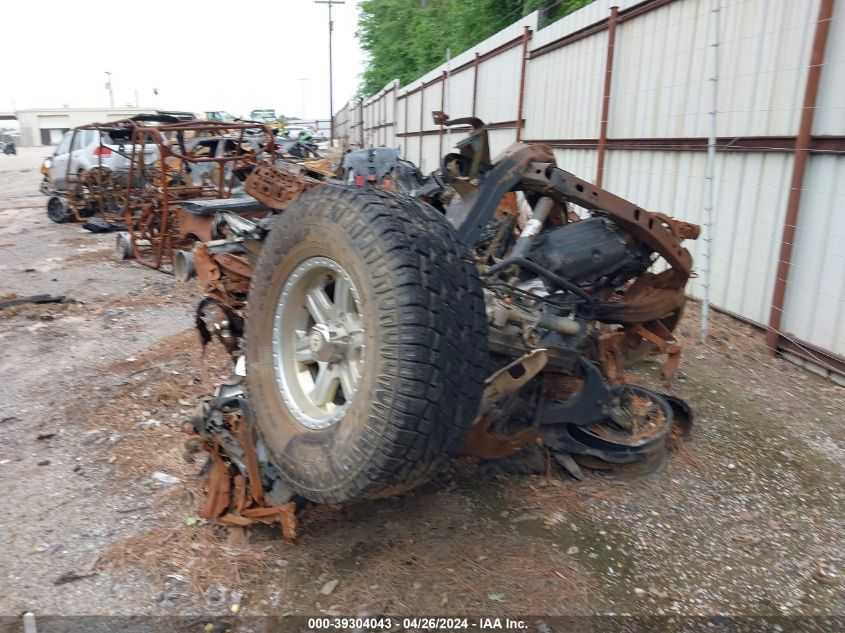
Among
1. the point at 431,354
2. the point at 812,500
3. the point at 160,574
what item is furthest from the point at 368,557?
the point at 812,500

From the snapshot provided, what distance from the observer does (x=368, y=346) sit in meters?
2.27

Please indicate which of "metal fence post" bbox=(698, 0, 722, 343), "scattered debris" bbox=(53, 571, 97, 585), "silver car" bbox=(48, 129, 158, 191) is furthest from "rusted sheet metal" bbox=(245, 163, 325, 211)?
"silver car" bbox=(48, 129, 158, 191)

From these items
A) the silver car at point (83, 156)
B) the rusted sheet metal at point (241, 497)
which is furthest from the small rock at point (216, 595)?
the silver car at point (83, 156)

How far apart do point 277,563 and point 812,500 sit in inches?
102

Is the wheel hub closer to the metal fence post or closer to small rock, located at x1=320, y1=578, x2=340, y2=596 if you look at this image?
small rock, located at x1=320, y1=578, x2=340, y2=596

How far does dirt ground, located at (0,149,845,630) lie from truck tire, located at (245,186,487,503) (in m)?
0.49

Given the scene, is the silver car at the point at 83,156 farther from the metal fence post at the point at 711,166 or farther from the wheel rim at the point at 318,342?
the wheel rim at the point at 318,342

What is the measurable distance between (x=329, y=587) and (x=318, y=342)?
0.97 m

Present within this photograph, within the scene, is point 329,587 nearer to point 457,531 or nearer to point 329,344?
point 457,531

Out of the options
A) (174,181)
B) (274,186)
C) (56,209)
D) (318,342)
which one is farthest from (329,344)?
(56,209)

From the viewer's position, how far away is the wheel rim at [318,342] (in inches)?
101

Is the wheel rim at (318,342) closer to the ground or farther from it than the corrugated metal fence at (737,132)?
closer to the ground

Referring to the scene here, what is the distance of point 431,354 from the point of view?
7.12ft

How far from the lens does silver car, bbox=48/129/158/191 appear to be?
41.4 ft
